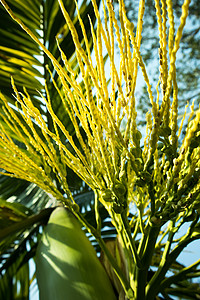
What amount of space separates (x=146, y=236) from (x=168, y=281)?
125mm

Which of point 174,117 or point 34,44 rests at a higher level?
point 34,44

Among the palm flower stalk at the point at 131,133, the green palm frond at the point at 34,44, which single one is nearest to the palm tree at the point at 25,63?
the green palm frond at the point at 34,44

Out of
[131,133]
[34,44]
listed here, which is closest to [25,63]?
[34,44]

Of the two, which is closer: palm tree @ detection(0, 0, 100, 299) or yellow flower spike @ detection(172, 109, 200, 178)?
yellow flower spike @ detection(172, 109, 200, 178)

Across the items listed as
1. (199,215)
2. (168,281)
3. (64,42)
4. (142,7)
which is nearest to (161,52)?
(142,7)

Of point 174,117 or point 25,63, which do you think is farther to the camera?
point 25,63

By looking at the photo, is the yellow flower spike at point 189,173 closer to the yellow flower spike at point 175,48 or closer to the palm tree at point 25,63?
the yellow flower spike at point 175,48

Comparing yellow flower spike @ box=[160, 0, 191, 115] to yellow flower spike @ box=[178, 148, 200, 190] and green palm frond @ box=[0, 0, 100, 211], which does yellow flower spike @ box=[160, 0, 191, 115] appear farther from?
green palm frond @ box=[0, 0, 100, 211]

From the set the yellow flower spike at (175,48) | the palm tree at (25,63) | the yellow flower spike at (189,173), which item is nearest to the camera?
the yellow flower spike at (175,48)

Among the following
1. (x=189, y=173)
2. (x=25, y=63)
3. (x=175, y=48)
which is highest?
(x=25, y=63)

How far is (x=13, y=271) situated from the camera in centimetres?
123

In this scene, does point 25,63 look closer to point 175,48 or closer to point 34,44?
point 34,44

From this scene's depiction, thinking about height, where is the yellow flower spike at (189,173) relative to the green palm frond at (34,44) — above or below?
below

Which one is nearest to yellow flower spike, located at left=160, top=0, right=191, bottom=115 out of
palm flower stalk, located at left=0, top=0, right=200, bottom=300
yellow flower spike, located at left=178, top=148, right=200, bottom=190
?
palm flower stalk, located at left=0, top=0, right=200, bottom=300
